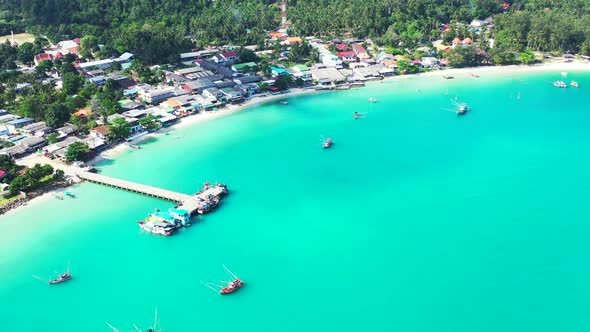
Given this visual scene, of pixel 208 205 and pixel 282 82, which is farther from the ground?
pixel 282 82

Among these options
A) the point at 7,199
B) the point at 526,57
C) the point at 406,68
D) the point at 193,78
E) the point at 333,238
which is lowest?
the point at 333,238

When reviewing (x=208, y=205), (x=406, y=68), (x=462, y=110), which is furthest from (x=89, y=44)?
(x=462, y=110)

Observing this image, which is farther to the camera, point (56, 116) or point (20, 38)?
point (20, 38)

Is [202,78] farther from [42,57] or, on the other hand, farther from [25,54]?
[25,54]

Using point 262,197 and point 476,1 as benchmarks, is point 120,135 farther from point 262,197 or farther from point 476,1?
point 476,1

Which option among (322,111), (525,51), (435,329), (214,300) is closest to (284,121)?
(322,111)

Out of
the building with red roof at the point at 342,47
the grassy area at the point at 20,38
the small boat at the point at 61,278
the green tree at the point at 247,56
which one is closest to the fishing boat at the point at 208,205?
the small boat at the point at 61,278

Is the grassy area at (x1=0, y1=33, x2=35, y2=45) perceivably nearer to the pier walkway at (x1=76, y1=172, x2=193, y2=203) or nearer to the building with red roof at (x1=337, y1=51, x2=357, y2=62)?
the building with red roof at (x1=337, y1=51, x2=357, y2=62)
